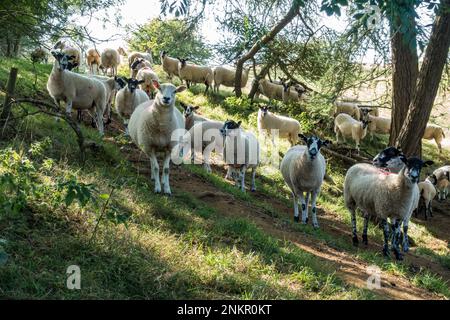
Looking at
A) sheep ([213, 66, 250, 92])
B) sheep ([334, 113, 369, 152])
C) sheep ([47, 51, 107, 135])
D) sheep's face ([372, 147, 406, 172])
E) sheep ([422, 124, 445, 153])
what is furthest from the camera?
sheep ([213, 66, 250, 92])

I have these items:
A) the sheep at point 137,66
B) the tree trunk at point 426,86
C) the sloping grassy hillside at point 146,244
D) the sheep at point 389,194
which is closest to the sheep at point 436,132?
the tree trunk at point 426,86

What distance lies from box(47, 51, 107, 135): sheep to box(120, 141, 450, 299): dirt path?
1.92m

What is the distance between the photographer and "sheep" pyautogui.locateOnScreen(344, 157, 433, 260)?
8.06m

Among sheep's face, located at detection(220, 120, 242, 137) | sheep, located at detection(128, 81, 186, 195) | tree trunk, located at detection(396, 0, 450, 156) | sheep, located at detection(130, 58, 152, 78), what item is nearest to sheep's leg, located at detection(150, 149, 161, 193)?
sheep, located at detection(128, 81, 186, 195)

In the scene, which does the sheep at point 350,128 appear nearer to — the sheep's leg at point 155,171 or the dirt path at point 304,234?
the dirt path at point 304,234

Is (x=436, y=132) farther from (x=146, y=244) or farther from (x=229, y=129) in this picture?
(x=146, y=244)

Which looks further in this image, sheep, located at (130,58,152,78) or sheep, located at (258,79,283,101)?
sheep, located at (258,79,283,101)

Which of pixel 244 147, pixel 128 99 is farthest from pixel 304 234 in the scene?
pixel 128 99

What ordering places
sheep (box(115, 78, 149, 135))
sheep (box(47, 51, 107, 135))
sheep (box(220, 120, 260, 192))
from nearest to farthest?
sheep (box(47, 51, 107, 135)), sheep (box(220, 120, 260, 192)), sheep (box(115, 78, 149, 135))

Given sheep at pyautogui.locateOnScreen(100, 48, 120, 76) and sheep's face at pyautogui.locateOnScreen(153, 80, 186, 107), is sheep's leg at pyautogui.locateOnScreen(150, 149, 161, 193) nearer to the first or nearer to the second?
sheep's face at pyautogui.locateOnScreen(153, 80, 186, 107)

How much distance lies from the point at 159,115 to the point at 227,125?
3.74 metres

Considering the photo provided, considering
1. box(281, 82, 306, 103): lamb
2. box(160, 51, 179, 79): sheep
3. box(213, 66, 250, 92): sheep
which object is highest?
box(160, 51, 179, 79): sheep

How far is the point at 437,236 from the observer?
38.0ft
